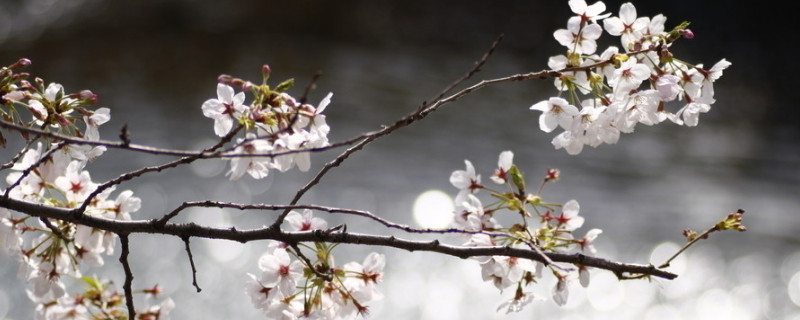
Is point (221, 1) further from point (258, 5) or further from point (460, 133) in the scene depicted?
point (460, 133)

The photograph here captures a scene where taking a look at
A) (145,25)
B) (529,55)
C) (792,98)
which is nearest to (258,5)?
(145,25)

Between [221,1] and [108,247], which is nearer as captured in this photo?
[108,247]

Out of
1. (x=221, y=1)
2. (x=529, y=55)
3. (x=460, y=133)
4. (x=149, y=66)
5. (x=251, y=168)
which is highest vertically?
(x=529, y=55)

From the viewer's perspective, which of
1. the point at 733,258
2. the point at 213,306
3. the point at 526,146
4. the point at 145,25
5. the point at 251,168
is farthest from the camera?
the point at 145,25

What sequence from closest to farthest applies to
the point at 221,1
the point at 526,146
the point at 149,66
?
1. the point at 526,146
2. the point at 149,66
3. the point at 221,1

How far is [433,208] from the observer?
471cm

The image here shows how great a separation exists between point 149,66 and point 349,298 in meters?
5.74

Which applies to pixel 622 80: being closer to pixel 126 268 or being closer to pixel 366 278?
pixel 366 278

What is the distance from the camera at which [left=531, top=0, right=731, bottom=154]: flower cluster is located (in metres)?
0.94

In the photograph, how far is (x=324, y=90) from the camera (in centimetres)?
596

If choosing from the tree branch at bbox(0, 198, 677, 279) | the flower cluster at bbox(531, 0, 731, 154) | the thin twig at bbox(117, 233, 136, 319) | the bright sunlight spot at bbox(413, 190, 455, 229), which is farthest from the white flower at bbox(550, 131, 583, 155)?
the bright sunlight spot at bbox(413, 190, 455, 229)

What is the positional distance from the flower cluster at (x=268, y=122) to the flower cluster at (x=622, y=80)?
267 mm

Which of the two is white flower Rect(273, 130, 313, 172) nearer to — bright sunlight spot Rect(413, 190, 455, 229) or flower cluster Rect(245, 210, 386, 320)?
flower cluster Rect(245, 210, 386, 320)

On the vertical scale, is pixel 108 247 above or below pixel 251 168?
below
